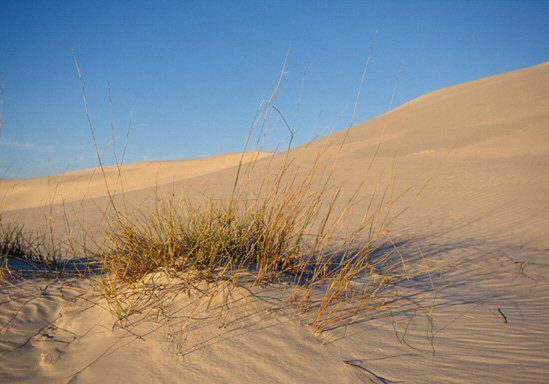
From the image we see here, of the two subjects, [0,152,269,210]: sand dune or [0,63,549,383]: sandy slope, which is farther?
[0,152,269,210]: sand dune

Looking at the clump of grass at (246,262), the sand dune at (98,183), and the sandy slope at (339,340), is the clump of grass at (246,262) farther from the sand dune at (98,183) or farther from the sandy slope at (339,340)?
the sand dune at (98,183)

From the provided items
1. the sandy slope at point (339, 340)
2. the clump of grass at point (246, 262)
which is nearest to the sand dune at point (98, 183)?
the sandy slope at point (339, 340)

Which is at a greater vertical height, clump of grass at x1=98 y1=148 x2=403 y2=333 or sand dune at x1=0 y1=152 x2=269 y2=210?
sand dune at x1=0 y1=152 x2=269 y2=210

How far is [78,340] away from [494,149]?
1426cm

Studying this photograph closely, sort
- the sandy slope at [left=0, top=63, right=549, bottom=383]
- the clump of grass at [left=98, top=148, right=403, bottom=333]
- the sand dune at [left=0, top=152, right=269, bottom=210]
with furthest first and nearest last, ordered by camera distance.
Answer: the sand dune at [left=0, top=152, right=269, bottom=210]
the clump of grass at [left=98, top=148, right=403, bottom=333]
the sandy slope at [left=0, top=63, right=549, bottom=383]

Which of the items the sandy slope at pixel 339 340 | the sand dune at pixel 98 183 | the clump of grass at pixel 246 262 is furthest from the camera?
the sand dune at pixel 98 183

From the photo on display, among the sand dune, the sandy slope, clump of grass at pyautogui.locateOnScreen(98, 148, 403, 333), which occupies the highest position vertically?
the sand dune

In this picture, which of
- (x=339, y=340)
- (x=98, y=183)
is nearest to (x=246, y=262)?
(x=339, y=340)

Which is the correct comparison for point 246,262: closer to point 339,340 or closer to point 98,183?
point 339,340

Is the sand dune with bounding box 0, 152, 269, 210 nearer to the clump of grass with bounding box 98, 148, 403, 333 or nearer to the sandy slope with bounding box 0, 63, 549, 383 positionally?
the sandy slope with bounding box 0, 63, 549, 383

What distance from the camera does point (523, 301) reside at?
2578mm

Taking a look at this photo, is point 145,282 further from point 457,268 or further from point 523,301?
point 457,268

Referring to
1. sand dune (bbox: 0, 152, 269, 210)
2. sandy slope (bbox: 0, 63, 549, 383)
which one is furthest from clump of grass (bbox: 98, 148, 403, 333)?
sand dune (bbox: 0, 152, 269, 210)

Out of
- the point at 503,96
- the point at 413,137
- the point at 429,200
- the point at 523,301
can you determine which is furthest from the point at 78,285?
the point at 503,96
